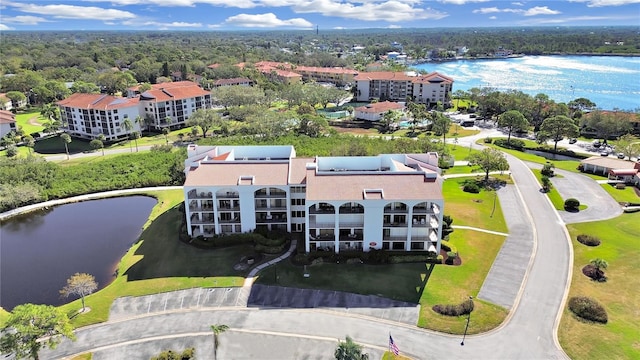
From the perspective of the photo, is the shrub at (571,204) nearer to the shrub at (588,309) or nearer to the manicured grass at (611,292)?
the manicured grass at (611,292)

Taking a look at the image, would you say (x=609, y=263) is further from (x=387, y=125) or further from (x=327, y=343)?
(x=387, y=125)

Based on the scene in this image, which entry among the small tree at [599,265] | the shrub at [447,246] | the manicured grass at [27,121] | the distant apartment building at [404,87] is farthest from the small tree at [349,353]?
the distant apartment building at [404,87]

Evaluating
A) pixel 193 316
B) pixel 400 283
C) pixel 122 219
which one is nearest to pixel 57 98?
pixel 122 219

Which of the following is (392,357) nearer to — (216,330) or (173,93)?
(216,330)

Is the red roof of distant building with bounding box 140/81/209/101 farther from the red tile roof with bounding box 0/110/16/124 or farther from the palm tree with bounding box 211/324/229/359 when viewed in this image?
the palm tree with bounding box 211/324/229/359

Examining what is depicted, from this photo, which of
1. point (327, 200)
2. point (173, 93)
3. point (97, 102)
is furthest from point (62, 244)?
point (173, 93)

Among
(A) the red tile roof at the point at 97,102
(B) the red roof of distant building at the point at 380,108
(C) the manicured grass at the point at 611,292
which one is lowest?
(C) the manicured grass at the point at 611,292
